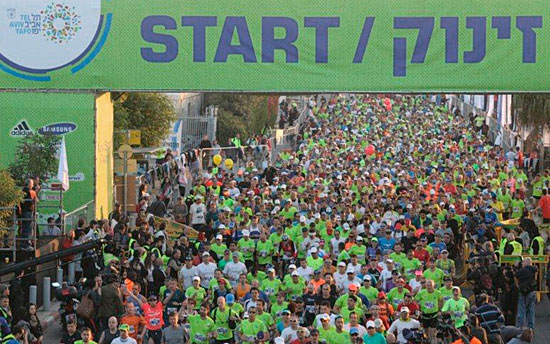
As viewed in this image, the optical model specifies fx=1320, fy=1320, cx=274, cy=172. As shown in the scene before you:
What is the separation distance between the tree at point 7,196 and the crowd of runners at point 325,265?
1.64 meters

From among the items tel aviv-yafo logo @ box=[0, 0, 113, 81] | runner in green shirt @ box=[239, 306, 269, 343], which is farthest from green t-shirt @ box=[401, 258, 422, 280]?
tel aviv-yafo logo @ box=[0, 0, 113, 81]

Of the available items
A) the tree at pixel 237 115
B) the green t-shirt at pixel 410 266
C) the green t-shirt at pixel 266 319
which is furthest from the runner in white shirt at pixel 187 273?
the tree at pixel 237 115

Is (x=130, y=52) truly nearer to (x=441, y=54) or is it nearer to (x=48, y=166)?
(x=48, y=166)

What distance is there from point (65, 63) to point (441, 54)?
26.8ft

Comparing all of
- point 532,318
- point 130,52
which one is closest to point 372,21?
point 130,52

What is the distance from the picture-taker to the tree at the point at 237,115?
55062 mm

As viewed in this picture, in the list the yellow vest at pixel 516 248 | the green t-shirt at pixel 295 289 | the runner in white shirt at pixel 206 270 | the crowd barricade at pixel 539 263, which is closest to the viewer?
A: the green t-shirt at pixel 295 289

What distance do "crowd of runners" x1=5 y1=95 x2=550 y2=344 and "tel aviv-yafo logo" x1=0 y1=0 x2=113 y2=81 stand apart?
3.89 m

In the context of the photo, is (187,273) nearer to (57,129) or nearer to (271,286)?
(271,286)

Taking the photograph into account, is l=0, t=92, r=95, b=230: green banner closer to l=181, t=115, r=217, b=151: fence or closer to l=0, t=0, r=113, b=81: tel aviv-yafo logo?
l=0, t=0, r=113, b=81: tel aviv-yafo logo

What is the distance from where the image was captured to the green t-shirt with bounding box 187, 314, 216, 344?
18.7 meters

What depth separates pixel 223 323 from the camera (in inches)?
750

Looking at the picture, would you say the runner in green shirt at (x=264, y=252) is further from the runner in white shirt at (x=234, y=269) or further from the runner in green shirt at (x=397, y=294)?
the runner in green shirt at (x=397, y=294)

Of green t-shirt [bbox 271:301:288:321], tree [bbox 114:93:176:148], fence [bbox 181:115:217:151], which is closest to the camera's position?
green t-shirt [bbox 271:301:288:321]
